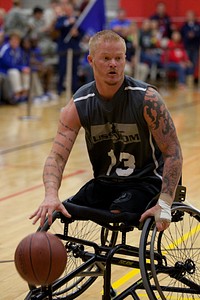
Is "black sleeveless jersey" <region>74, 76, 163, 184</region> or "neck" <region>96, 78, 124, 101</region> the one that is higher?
"neck" <region>96, 78, 124, 101</region>

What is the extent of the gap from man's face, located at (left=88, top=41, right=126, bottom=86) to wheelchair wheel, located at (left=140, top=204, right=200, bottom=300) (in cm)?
80

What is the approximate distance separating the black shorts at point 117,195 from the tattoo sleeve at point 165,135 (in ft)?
0.67

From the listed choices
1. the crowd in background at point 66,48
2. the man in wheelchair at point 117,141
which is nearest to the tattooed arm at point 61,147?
the man in wheelchair at point 117,141

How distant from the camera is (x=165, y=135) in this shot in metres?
4.39

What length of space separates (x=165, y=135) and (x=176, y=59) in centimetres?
1628

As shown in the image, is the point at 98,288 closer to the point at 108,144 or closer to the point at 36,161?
the point at 108,144

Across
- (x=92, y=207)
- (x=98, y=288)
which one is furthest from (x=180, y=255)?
(x=92, y=207)

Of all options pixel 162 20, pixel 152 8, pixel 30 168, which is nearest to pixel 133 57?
pixel 162 20

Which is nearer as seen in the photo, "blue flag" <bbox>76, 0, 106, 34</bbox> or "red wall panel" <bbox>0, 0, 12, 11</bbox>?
"blue flag" <bbox>76, 0, 106, 34</bbox>

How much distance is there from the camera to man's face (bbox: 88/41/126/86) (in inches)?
172

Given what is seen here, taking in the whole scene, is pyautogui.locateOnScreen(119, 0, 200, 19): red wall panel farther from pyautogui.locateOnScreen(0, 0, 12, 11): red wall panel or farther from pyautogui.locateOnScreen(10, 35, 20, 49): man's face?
pyautogui.locateOnScreen(10, 35, 20, 49): man's face

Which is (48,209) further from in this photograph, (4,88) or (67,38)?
(67,38)

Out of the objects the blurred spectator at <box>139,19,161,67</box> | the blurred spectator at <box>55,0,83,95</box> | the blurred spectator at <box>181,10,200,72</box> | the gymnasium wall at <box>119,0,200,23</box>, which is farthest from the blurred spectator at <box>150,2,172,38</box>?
the blurred spectator at <box>55,0,83,95</box>

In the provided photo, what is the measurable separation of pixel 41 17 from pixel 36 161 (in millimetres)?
9811
